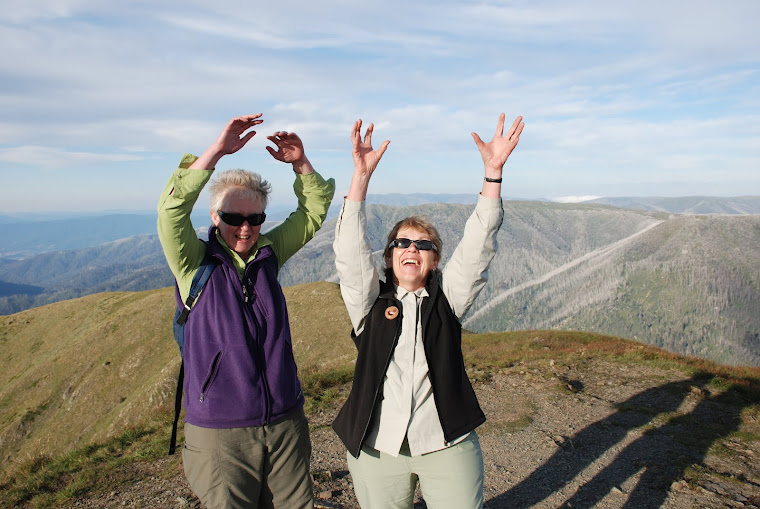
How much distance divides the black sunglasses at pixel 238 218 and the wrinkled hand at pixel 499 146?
234 cm

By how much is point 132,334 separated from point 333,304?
88.5 ft

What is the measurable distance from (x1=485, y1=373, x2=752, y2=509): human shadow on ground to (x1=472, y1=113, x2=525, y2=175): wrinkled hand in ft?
24.1

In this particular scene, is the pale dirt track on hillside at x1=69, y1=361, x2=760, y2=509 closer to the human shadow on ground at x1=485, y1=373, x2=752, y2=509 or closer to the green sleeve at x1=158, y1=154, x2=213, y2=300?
the human shadow on ground at x1=485, y1=373, x2=752, y2=509

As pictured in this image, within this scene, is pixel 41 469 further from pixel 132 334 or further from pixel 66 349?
pixel 66 349

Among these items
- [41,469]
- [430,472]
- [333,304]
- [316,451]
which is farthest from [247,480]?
[333,304]

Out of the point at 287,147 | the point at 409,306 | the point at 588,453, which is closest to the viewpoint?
the point at 409,306

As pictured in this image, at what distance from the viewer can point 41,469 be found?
11.9m

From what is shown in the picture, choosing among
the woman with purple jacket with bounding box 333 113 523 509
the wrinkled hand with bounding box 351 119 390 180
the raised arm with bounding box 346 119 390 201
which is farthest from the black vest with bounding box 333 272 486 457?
the wrinkled hand with bounding box 351 119 390 180

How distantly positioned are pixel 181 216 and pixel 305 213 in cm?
174

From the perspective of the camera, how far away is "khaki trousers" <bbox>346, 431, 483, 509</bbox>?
4625mm

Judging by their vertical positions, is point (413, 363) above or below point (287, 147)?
below

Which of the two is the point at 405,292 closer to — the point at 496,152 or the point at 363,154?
the point at 363,154

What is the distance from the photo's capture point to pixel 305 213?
596cm

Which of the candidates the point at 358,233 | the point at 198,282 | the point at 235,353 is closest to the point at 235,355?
the point at 235,353
